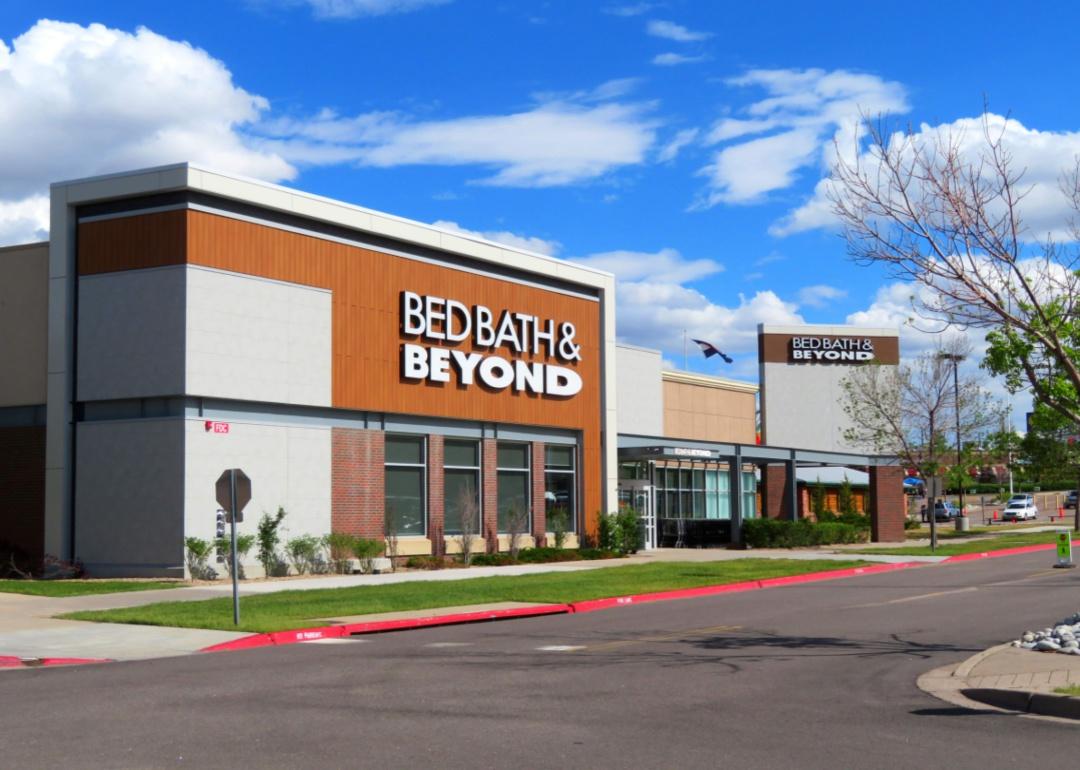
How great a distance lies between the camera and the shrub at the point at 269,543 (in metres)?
31.5

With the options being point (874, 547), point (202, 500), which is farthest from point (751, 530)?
point (202, 500)

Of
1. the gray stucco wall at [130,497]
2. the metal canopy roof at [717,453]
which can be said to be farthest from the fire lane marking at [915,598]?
the metal canopy roof at [717,453]

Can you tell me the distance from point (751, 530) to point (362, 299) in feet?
69.0

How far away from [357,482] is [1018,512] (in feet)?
218

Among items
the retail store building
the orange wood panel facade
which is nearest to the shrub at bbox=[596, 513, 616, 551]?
the orange wood panel facade

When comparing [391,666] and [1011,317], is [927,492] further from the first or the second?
[391,666]

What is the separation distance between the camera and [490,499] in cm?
3975

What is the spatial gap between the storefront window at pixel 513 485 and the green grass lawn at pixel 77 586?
1353 centimetres

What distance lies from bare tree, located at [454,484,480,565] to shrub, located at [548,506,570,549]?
3745 mm

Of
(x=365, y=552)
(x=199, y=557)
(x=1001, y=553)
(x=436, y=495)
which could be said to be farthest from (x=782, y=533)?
(x=199, y=557)

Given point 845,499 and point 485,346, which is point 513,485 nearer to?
point 485,346

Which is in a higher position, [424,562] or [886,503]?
[886,503]

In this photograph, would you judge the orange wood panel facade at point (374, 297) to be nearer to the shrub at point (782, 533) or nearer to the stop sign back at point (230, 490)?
the shrub at point (782, 533)

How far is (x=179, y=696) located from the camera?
12.6 metres
